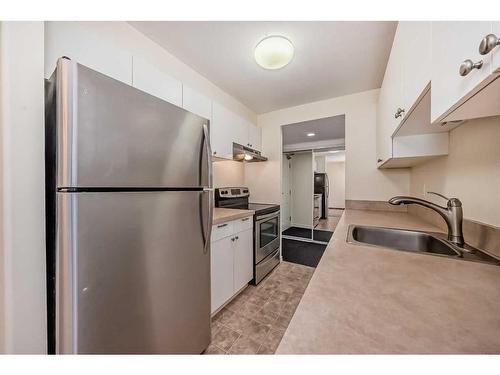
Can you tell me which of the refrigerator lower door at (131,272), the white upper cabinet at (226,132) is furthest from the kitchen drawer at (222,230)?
the white upper cabinet at (226,132)

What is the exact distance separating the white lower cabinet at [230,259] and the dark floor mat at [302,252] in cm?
109

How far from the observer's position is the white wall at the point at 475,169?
0.85 metres

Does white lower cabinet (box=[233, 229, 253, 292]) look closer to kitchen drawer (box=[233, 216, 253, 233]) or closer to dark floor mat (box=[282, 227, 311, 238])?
kitchen drawer (box=[233, 216, 253, 233])

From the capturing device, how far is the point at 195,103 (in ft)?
5.58

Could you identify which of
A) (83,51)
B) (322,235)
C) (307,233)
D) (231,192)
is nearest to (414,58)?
(83,51)

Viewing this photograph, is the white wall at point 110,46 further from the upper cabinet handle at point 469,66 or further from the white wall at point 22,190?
the upper cabinet handle at point 469,66

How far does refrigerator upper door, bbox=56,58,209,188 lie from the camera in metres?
0.69

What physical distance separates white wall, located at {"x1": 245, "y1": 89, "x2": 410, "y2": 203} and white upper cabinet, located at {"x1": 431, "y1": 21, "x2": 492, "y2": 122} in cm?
185

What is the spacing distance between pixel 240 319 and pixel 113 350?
1032mm

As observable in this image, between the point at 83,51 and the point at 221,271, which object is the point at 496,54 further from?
the point at 221,271

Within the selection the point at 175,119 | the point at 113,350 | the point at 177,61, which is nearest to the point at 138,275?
the point at 113,350

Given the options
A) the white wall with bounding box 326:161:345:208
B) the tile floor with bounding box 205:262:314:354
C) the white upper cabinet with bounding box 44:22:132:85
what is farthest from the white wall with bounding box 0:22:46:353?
the white wall with bounding box 326:161:345:208
